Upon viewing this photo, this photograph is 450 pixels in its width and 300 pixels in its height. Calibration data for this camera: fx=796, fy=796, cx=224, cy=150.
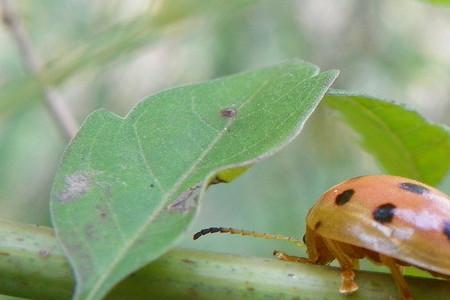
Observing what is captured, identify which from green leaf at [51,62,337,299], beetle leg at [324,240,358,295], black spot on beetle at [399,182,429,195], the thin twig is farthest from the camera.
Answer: the thin twig

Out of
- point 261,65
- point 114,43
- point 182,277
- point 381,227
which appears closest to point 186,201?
point 182,277

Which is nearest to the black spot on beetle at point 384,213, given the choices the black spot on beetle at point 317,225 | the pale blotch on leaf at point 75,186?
the black spot on beetle at point 317,225

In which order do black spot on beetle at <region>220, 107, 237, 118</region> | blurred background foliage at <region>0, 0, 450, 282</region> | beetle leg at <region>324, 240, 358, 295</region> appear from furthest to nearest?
blurred background foliage at <region>0, 0, 450, 282</region> < black spot on beetle at <region>220, 107, 237, 118</region> < beetle leg at <region>324, 240, 358, 295</region>

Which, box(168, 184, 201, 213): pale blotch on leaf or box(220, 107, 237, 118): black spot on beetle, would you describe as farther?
box(220, 107, 237, 118): black spot on beetle

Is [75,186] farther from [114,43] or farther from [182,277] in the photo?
[114,43]

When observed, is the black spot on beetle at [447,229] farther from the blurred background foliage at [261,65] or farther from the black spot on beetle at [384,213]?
the blurred background foliage at [261,65]

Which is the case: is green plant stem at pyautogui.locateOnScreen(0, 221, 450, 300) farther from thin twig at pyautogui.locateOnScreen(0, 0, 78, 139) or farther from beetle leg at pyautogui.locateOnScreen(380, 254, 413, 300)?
thin twig at pyautogui.locateOnScreen(0, 0, 78, 139)

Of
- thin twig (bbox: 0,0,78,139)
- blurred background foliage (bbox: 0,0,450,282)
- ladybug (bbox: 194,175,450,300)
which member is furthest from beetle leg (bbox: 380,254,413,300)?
blurred background foliage (bbox: 0,0,450,282)
